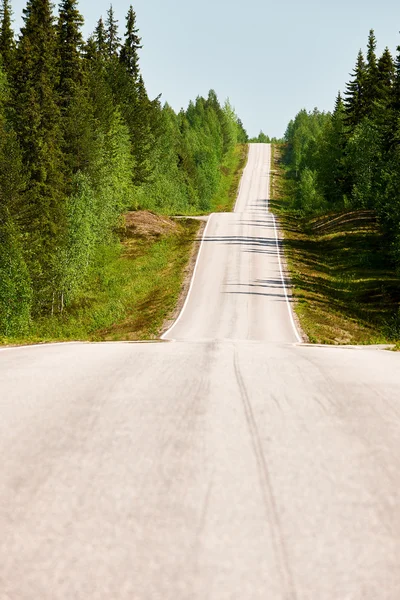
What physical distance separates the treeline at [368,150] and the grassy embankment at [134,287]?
16568mm

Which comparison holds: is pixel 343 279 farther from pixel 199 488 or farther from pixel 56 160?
pixel 199 488

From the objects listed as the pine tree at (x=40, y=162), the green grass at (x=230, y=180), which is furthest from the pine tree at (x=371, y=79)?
the pine tree at (x=40, y=162)

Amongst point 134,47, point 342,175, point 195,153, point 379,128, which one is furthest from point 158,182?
point 195,153

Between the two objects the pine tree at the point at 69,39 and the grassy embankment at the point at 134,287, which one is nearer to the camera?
the grassy embankment at the point at 134,287

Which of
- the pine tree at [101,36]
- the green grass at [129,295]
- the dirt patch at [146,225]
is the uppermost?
the pine tree at [101,36]

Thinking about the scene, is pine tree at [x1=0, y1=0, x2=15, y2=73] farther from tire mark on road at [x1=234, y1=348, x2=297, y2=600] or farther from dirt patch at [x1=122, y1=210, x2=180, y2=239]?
tire mark on road at [x1=234, y1=348, x2=297, y2=600]

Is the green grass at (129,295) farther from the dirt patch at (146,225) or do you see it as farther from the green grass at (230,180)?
the green grass at (230,180)

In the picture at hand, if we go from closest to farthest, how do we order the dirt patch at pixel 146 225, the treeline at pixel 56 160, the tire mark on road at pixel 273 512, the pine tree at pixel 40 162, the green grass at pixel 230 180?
1. the tire mark on road at pixel 273 512
2. the treeline at pixel 56 160
3. the pine tree at pixel 40 162
4. the dirt patch at pixel 146 225
5. the green grass at pixel 230 180

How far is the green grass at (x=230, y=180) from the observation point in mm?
96375

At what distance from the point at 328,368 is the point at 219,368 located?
1071 millimetres

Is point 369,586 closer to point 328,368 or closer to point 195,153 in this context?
point 328,368

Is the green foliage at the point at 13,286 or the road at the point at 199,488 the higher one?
the road at the point at 199,488

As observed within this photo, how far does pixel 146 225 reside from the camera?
5212cm

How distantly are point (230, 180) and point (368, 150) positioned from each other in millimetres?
71035
